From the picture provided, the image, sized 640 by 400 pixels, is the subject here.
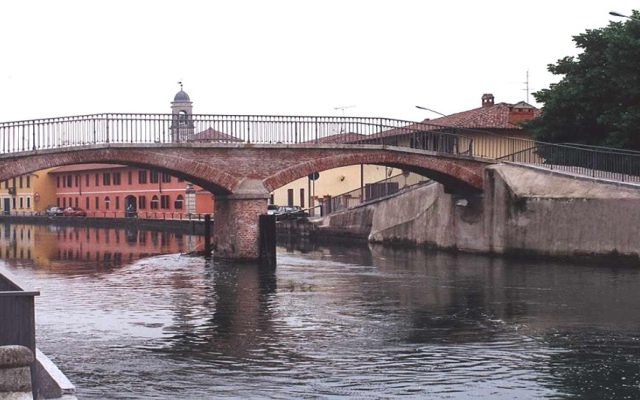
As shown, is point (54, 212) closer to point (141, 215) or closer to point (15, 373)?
Result: point (141, 215)

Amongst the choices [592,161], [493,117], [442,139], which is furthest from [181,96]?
[592,161]

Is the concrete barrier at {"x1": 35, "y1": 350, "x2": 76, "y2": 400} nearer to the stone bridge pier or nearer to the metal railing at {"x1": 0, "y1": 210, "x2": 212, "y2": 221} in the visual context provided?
the stone bridge pier

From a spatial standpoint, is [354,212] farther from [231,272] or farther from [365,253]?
[231,272]

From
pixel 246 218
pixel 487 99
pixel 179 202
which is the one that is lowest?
pixel 246 218

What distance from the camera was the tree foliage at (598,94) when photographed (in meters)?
37.2

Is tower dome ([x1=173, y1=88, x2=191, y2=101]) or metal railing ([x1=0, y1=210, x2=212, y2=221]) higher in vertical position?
tower dome ([x1=173, y1=88, x2=191, y2=101])

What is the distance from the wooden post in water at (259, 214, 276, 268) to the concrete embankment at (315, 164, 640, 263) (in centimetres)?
852

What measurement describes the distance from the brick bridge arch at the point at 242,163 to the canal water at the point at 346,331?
304 cm

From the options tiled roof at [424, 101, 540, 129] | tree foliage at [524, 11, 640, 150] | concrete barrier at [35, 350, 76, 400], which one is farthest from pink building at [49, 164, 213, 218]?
concrete barrier at [35, 350, 76, 400]

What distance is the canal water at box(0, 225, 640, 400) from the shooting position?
1345cm

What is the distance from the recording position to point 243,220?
1441 inches

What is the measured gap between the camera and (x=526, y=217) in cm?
3609

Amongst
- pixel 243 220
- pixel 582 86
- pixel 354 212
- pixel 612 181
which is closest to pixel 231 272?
pixel 243 220

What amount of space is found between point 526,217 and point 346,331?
19089mm
